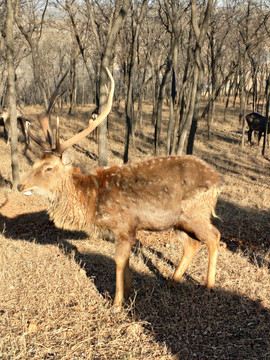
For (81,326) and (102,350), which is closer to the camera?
(102,350)

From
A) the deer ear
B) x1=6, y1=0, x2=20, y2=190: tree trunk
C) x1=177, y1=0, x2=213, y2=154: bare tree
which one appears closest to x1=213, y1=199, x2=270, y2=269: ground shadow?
x1=177, y1=0, x2=213, y2=154: bare tree

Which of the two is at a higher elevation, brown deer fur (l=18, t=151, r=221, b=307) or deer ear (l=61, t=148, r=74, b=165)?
deer ear (l=61, t=148, r=74, b=165)

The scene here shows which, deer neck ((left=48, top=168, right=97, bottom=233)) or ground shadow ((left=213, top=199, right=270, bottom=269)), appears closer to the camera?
deer neck ((left=48, top=168, right=97, bottom=233))

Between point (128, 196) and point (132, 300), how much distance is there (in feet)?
4.22

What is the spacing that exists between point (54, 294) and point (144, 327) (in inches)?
46.6

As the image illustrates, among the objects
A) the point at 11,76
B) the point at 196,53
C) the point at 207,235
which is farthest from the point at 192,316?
the point at 11,76

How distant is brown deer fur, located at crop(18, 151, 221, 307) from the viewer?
4285 mm

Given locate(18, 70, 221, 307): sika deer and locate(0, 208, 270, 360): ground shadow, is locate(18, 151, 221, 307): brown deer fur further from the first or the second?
locate(0, 208, 270, 360): ground shadow

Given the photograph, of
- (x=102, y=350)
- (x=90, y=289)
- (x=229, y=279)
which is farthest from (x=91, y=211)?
(x=229, y=279)

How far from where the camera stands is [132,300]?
4.28 metres

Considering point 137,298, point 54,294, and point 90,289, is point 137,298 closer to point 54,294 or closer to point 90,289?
point 90,289

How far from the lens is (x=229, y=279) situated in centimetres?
480

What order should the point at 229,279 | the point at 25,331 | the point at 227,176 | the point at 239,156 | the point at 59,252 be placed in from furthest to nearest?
the point at 239,156 → the point at 227,176 → the point at 59,252 → the point at 229,279 → the point at 25,331

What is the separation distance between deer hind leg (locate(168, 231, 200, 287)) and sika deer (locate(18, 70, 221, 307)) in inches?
7.7
